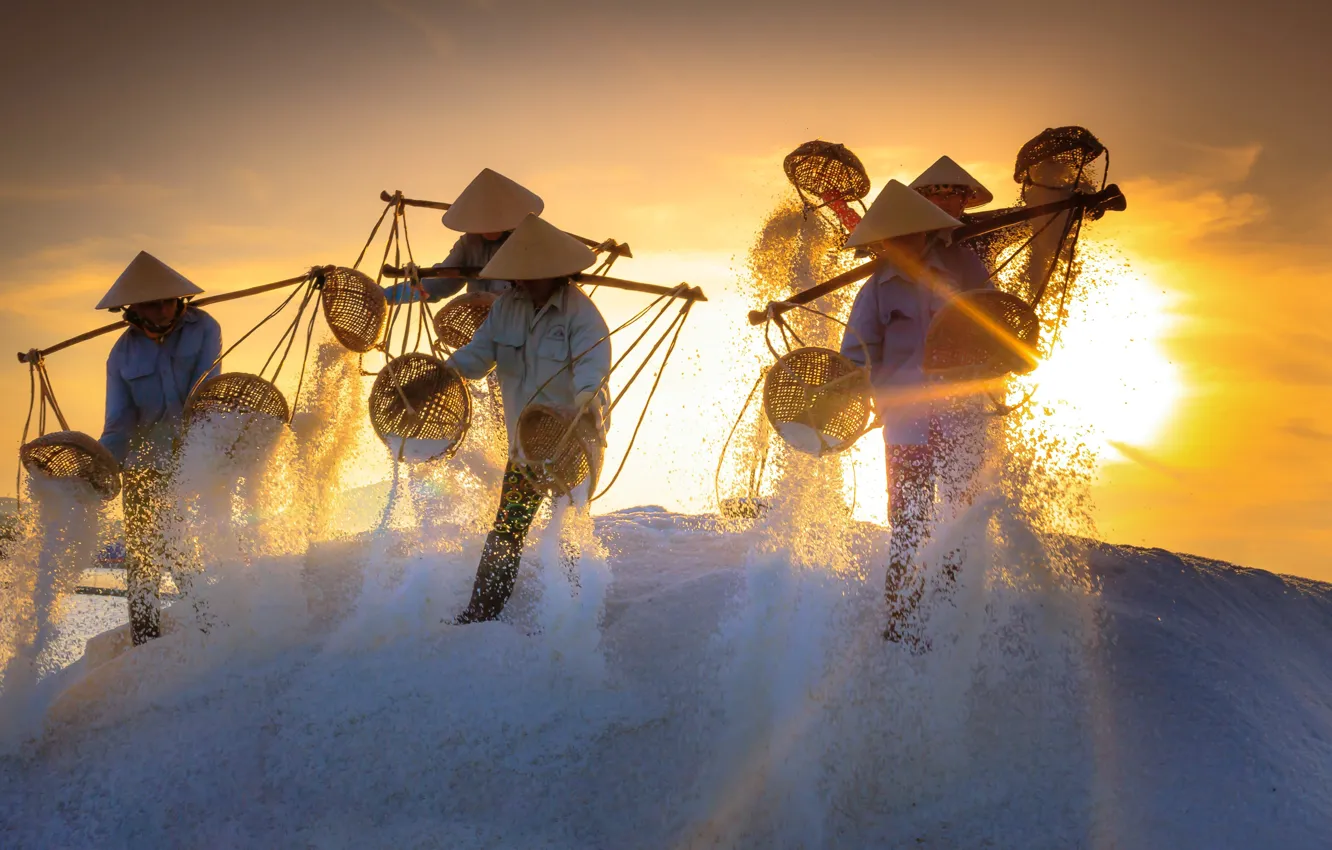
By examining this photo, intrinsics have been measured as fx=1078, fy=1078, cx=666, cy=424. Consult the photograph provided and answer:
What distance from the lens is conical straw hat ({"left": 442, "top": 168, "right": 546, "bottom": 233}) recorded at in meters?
5.35

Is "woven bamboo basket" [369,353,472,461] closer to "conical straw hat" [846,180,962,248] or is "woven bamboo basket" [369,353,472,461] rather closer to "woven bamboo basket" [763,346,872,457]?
"woven bamboo basket" [763,346,872,457]

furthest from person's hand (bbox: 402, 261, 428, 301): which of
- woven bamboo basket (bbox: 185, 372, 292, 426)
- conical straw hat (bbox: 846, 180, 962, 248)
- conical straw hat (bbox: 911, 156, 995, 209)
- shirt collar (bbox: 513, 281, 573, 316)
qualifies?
conical straw hat (bbox: 911, 156, 995, 209)

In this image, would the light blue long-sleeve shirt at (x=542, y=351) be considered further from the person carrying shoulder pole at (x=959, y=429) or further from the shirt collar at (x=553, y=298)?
the person carrying shoulder pole at (x=959, y=429)

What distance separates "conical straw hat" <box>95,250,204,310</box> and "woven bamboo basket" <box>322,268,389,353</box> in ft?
1.98

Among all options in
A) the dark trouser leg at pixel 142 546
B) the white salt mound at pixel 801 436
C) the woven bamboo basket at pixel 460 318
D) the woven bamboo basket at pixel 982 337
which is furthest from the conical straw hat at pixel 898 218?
the dark trouser leg at pixel 142 546

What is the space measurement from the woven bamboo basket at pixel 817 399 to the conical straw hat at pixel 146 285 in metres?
2.65

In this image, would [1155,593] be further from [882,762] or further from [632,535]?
[632,535]

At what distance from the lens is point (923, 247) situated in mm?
4094

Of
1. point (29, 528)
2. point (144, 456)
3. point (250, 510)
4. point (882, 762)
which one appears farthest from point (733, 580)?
point (29, 528)

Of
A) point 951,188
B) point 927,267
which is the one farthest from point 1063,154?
point 927,267

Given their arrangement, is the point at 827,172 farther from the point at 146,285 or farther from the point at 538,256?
the point at 146,285

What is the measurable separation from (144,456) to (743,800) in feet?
9.81

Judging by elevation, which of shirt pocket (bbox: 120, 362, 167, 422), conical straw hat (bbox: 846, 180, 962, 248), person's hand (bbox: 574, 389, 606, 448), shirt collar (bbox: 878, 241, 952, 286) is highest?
conical straw hat (bbox: 846, 180, 962, 248)

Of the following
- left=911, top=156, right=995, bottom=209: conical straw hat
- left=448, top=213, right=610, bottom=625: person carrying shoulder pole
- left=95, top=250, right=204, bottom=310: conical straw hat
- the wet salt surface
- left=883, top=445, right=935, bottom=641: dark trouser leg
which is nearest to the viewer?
the wet salt surface
